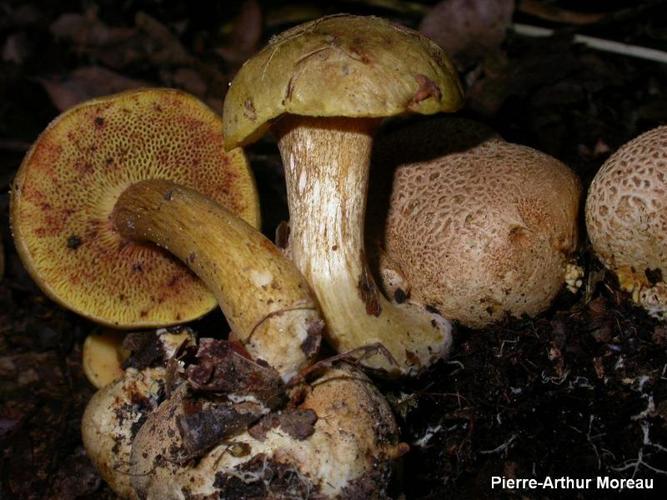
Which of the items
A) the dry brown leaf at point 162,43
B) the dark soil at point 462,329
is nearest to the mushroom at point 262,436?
the dark soil at point 462,329

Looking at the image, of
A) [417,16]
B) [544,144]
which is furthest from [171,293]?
[417,16]

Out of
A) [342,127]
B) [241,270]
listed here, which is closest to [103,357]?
[241,270]

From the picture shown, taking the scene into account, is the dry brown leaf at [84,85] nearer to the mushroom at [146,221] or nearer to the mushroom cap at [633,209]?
the mushroom at [146,221]

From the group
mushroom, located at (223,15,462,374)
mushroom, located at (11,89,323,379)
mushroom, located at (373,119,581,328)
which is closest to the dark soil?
mushroom, located at (373,119,581,328)

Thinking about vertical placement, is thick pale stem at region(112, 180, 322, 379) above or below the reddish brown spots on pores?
below

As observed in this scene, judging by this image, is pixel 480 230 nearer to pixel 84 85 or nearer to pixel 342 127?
pixel 342 127

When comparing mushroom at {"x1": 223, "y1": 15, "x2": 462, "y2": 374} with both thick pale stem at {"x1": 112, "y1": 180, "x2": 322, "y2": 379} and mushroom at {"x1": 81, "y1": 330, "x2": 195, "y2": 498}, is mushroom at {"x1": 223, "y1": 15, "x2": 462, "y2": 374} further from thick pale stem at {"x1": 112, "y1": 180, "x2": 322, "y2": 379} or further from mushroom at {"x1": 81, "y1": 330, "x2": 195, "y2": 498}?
mushroom at {"x1": 81, "y1": 330, "x2": 195, "y2": 498}

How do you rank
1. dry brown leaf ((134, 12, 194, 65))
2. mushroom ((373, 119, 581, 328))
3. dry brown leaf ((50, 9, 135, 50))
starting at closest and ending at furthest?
mushroom ((373, 119, 581, 328)) < dry brown leaf ((134, 12, 194, 65)) < dry brown leaf ((50, 9, 135, 50))
